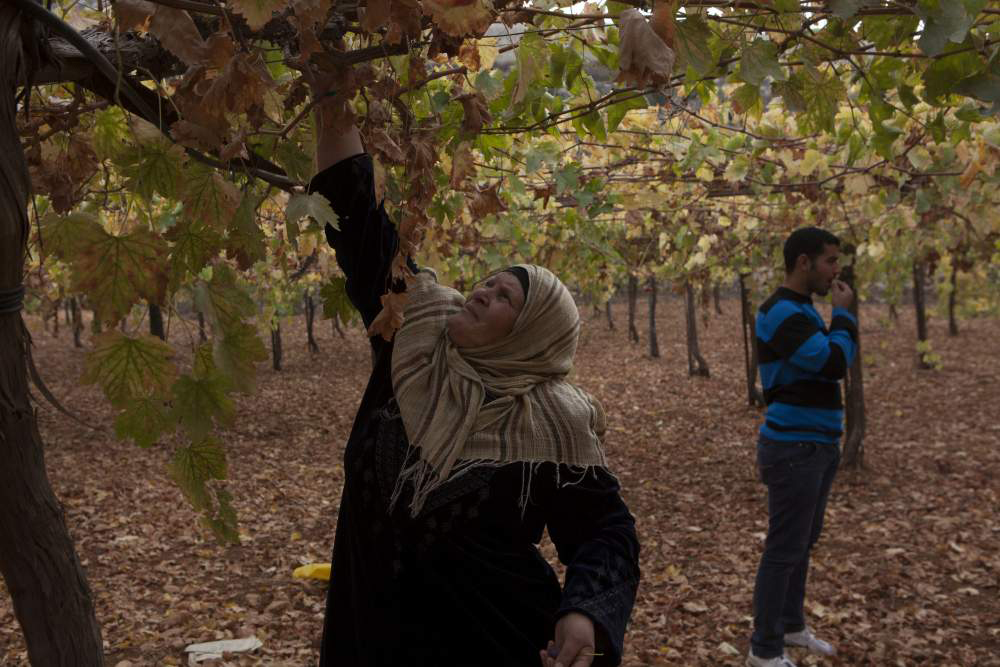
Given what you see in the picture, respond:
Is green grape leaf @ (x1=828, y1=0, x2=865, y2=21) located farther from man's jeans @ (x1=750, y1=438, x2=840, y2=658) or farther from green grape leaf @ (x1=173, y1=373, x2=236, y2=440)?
man's jeans @ (x1=750, y1=438, x2=840, y2=658)

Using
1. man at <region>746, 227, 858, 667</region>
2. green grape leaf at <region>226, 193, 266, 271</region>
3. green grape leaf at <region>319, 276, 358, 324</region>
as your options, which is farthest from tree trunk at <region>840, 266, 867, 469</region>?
green grape leaf at <region>226, 193, 266, 271</region>

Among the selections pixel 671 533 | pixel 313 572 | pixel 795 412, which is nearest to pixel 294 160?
pixel 795 412

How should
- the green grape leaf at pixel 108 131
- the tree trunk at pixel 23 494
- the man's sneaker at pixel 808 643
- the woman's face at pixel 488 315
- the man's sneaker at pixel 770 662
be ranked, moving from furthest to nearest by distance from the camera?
the man's sneaker at pixel 808 643, the man's sneaker at pixel 770 662, the woman's face at pixel 488 315, the green grape leaf at pixel 108 131, the tree trunk at pixel 23 494

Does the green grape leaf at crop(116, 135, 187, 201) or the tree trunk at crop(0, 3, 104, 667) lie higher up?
the green grape leaf at crop(116, 135, 187, 201)

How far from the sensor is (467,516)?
1904mm

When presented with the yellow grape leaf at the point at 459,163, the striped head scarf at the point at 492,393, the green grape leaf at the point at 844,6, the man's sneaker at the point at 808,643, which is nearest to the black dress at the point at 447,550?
the striped head scarf at the point at 492,393

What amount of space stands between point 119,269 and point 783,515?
3.14 metres

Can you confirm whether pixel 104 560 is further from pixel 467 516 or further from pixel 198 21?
pixel 198 21

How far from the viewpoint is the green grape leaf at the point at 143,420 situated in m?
1.50

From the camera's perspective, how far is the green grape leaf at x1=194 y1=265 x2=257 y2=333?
1.38 m

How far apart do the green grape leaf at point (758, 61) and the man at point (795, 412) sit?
6.89 ft

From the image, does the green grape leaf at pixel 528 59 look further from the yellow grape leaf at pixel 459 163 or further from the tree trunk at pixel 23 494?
the tree trunk at pixel 23 494

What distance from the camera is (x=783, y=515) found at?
12.0 feet

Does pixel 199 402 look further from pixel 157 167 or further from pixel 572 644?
pixel 572 644
